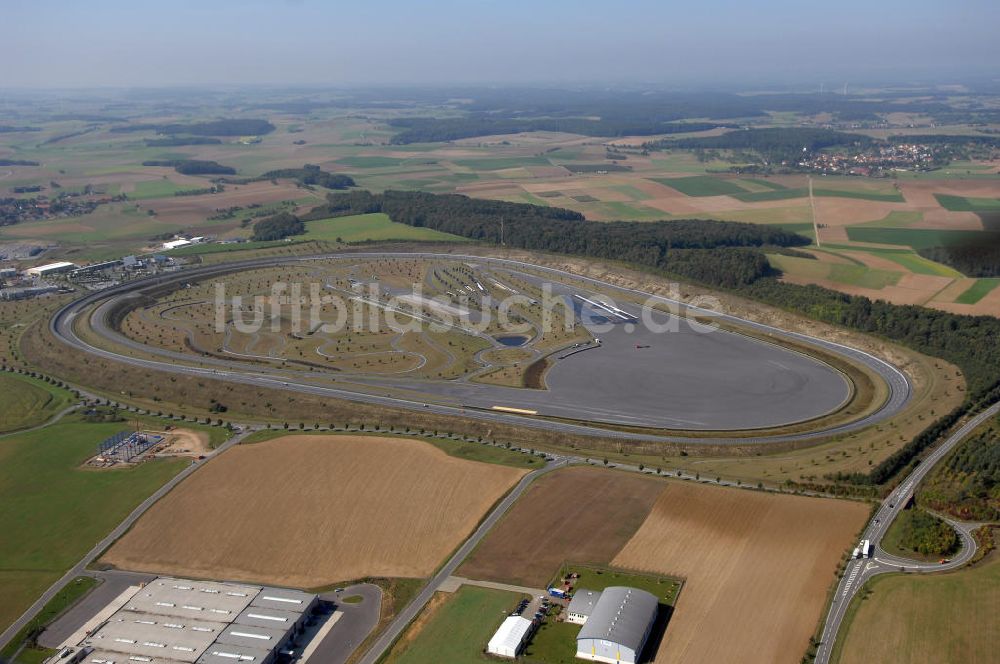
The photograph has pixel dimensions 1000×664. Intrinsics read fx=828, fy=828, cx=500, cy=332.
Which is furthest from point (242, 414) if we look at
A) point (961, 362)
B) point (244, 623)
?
point (961, 362)

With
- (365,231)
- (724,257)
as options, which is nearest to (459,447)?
(724,257)

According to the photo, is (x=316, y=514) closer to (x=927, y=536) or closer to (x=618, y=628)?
(x=618, y=628)

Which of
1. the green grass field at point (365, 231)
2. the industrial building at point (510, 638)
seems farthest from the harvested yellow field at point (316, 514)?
the green grass field at point (365, 231)

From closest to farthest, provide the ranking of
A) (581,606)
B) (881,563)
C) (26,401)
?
(581,606) < (881,563) < (26,401)

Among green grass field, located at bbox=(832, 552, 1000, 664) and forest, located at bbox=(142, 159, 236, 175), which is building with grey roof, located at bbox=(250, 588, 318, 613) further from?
forest, located at bbox=(142, 159, 236, 175)

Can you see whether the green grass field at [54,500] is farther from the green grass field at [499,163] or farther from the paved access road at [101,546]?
the green grass field at [499,163]

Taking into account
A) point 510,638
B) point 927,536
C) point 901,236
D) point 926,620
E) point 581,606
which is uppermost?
point 901,236

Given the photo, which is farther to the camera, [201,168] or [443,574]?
[201,168]

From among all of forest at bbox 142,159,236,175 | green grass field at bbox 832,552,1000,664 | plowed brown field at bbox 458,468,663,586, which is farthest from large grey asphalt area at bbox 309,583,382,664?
forest at bbox 142,159,236,175
